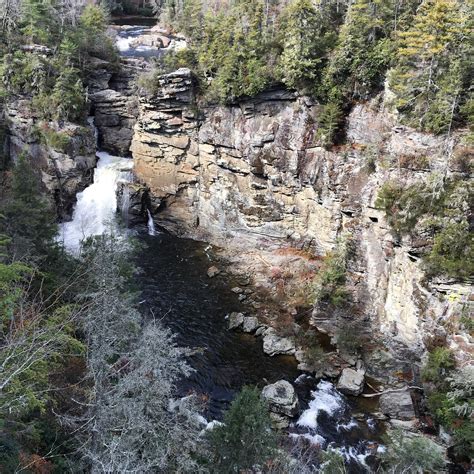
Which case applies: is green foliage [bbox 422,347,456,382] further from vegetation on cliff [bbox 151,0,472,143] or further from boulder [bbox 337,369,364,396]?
vegetation on cliff [bbox 151,0,472,143]

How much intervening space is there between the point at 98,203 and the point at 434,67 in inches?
1035

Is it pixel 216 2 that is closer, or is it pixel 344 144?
pixel 344 144

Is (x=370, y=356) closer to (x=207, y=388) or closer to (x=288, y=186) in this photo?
(x=207, y=388)

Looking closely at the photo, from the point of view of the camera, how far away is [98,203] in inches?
1390

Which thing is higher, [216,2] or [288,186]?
[216,2]

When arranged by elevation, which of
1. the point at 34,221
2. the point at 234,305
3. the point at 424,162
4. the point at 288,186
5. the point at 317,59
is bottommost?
the point at 234,305

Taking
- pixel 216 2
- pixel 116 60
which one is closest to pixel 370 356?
pixel 116 60

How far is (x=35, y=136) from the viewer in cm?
3309

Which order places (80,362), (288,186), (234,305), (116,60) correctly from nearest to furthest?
(80,362), (234,305), (288,186), (116,60)

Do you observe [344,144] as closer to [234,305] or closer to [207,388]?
[234,305]

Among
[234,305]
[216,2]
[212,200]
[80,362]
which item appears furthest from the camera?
[216,2]

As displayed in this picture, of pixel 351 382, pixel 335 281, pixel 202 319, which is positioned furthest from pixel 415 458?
pixel 202 319

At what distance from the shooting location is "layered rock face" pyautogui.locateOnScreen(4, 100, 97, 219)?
3306 centimetres

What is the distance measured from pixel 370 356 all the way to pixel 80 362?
15.6m
